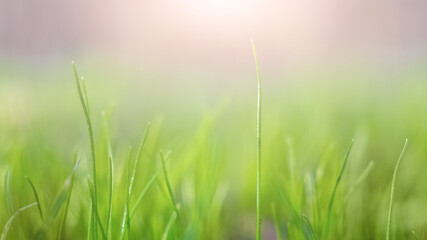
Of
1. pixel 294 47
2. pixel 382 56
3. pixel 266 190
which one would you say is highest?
pixel 266 190

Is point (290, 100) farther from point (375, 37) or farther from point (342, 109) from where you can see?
point (375, 37)

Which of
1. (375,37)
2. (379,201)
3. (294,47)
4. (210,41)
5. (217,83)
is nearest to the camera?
(379,201)

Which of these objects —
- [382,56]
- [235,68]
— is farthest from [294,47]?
[382,56]

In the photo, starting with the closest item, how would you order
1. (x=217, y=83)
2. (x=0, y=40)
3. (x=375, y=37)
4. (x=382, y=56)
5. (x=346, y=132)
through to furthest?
1. (x=346, y=132)
2. (x=217, y=83)
3. (x=375, y=37)
4. (x=382, y=56)
5. (x=0, y=40)

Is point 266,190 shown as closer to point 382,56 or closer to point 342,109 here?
point 342,109

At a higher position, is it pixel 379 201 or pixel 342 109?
pixel 379 201

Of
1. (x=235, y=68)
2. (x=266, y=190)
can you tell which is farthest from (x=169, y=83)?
(x=266, y=190)

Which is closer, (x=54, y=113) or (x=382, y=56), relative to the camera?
(x=54, y=113)
